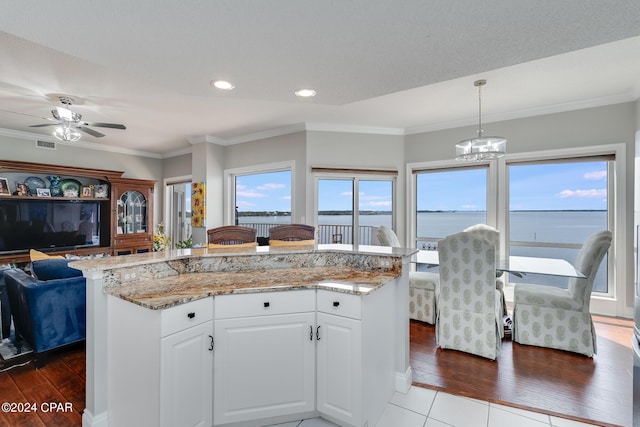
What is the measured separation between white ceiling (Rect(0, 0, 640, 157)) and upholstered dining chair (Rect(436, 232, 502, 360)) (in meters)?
1.40

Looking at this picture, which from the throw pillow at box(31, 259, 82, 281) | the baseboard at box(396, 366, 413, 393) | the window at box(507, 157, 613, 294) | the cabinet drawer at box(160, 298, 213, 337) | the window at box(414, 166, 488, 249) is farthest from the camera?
the window at box(414, 166, 488, 249)

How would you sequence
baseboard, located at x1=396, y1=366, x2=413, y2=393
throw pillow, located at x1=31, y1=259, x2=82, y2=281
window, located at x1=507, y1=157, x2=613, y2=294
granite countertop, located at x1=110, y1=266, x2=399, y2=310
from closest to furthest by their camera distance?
granite countertop, located at x1=110, y1=266, x2=399, y2=310 < baseboard, located at x1=396, y1=366, x2=413, y2=393 < throw pillow, located at x1=31, y1=259, x2=82, y2=281 < window, located at x1=507, y1=157, x2=613, y2=294

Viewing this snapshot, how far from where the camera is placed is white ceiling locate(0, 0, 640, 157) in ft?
4.24

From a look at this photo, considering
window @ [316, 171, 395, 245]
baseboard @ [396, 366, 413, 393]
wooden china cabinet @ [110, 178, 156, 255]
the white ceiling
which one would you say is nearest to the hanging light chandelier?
the white ceiling

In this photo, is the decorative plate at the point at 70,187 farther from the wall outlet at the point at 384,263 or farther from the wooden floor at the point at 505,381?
the wall outlet at the point at 384,263

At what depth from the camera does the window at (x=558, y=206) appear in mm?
3781

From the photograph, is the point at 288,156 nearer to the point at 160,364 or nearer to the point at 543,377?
the point at 160,364

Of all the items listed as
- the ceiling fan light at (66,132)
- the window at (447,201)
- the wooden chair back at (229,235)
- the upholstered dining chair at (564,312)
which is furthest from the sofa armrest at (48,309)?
the window at (447,201)

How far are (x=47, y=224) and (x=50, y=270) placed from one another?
3.39 metres

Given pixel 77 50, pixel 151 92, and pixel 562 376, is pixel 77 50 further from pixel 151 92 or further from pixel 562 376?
pixel 562 376

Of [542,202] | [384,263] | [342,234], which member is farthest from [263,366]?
[542,202]

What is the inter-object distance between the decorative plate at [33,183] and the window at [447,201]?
20.5 ft

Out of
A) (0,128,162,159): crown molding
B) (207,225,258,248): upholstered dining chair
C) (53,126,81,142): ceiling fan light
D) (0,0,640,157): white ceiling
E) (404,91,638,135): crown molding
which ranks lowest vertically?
(207,225,258,248): upholstered dining chair

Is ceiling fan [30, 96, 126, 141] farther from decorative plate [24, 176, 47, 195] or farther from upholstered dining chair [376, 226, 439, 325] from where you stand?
upholstered dining chair [376, 226, 439, 325]
